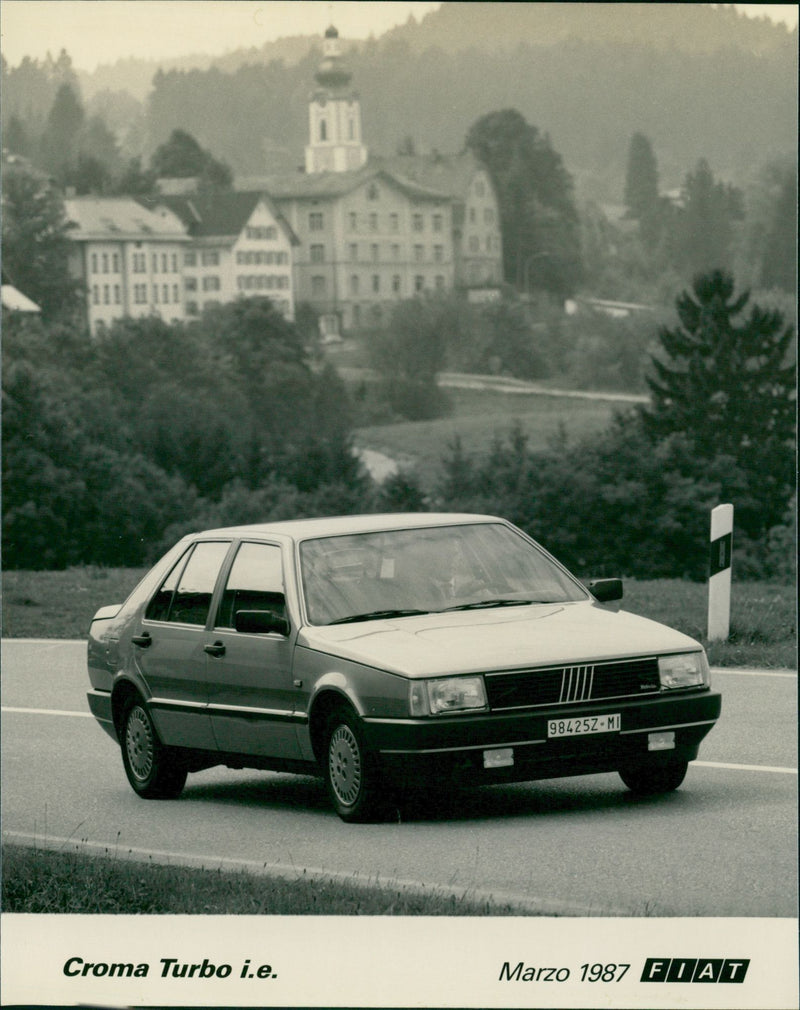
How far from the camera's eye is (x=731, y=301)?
78.8m

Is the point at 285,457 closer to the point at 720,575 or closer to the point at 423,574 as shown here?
the point at 720,575

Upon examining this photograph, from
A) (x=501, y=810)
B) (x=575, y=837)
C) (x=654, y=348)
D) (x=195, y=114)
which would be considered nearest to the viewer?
(x=575, y=837)

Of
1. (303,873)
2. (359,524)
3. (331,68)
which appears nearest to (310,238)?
(331,68)

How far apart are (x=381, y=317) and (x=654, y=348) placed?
61.3 ft

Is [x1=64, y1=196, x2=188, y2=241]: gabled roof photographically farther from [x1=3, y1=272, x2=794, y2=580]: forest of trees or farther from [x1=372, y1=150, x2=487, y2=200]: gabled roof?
[x1=372, y1=150, x2=487, y2=200]: gabled roof

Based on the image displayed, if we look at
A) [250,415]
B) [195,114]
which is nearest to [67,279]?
[195,114]

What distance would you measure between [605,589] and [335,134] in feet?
166

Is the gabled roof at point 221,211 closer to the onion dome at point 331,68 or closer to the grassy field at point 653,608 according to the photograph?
the onion dome at point 331,68

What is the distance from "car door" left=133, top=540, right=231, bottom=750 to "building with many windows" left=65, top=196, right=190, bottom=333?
42823 millimetres

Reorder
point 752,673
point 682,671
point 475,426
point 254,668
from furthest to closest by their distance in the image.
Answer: point 475,426, point 752,673, point 254,668, point 682,671

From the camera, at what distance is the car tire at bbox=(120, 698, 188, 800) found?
34.1ft

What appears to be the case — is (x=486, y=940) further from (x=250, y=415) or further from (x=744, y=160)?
(x=744, y=160)

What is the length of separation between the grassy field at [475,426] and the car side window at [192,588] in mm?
52368

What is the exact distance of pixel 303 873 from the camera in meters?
7.98
